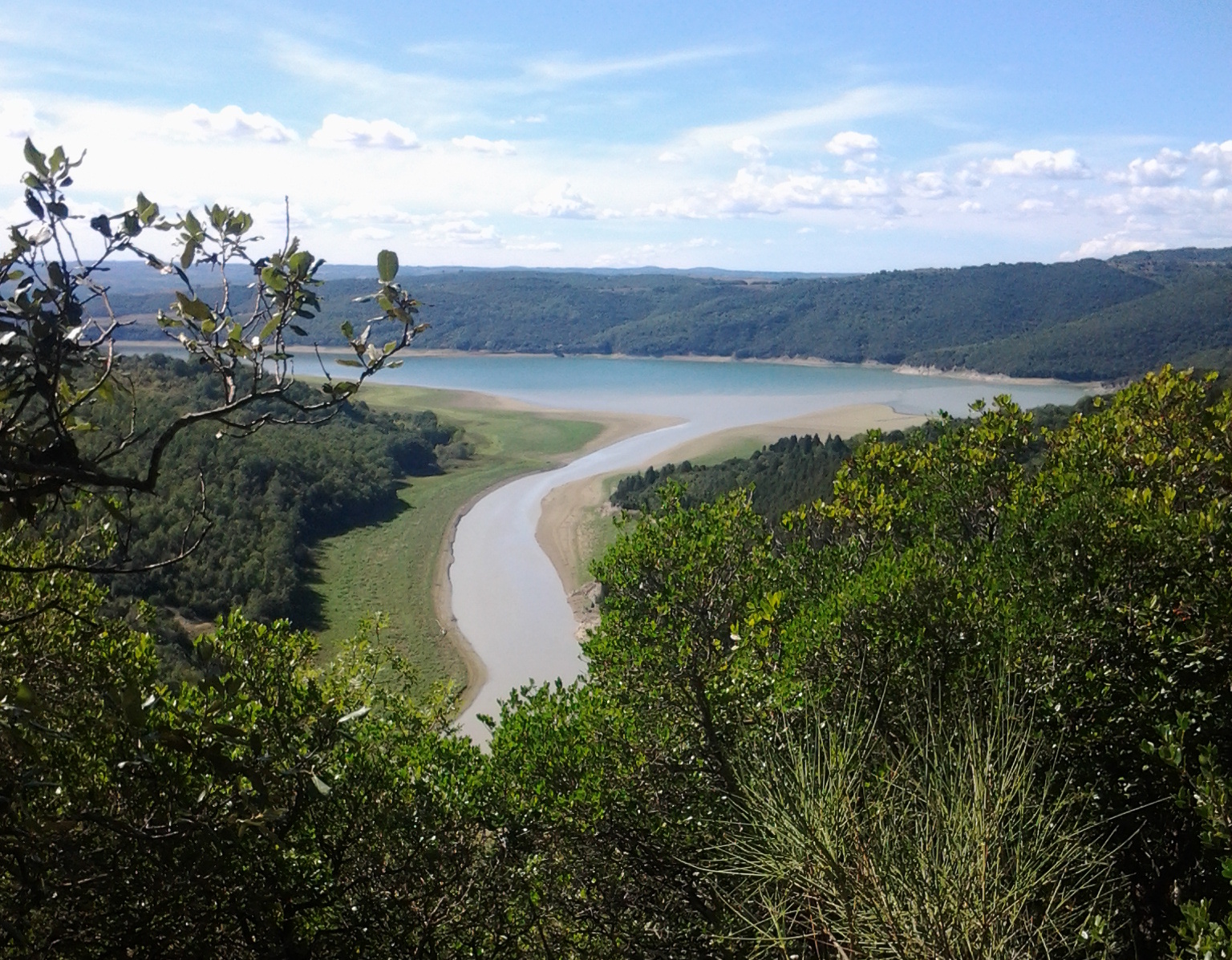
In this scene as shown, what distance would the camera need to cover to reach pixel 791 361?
11238cm

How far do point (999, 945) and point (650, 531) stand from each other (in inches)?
202

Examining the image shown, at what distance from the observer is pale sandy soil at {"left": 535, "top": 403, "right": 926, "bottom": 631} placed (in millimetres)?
34594

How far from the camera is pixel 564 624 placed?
30.1 meters

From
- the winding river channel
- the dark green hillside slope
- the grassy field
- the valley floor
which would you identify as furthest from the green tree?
the dark green hillside slope

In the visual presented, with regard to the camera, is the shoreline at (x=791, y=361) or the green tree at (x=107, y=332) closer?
the green tree at (x=107, y=332)

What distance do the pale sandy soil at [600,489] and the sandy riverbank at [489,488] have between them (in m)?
3.63

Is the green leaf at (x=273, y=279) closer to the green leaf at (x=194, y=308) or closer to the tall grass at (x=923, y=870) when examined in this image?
the green leaf at (x=194, y=308)

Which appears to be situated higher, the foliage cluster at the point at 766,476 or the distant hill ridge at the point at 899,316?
the distant hill ridge at the point at 899,316

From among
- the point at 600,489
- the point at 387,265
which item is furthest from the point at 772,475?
the point at 387,265

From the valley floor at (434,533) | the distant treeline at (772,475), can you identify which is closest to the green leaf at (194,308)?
the valley floor at (434,533)

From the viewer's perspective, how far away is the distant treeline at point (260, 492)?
2994 cm

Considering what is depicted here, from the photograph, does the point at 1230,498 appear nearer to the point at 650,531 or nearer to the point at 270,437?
the point at 650,531

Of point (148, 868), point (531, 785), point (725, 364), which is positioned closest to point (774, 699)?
point (531, 785)

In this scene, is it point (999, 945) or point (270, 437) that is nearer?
point (999, 945)
